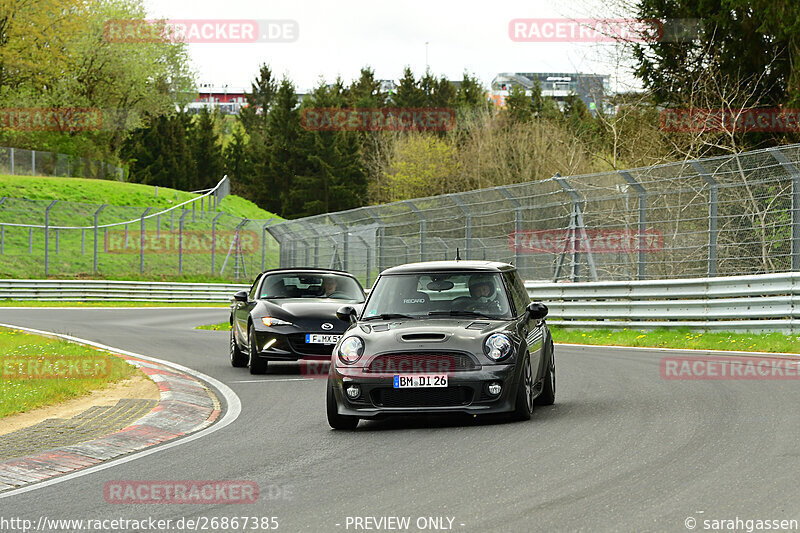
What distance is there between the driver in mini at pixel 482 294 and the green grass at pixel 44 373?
14.6 ft

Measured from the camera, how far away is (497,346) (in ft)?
30.8

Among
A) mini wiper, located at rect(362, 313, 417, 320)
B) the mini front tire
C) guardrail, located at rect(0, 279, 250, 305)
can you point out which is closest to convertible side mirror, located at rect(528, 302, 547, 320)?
mini wiper, located at rect(362, 313, 417, 320)

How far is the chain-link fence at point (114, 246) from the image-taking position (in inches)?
1868

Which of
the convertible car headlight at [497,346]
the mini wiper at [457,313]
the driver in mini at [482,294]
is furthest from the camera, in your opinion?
the driver in mini at [482,294]

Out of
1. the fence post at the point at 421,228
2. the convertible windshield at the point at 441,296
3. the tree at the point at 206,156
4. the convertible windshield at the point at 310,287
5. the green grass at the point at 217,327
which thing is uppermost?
the tree at the point at 206,156

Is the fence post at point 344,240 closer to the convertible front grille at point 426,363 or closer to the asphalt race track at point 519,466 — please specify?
the asphalt race track at point 519,466

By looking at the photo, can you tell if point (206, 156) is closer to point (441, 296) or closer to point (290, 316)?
point (290, 316)

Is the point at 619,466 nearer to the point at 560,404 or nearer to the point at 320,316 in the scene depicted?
the point at 560,404

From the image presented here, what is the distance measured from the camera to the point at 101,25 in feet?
233

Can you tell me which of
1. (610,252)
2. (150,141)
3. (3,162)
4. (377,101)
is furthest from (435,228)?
(377,101)

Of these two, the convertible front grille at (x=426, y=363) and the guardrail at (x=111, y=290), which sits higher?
the convertible front grille at (x=426, y=363)

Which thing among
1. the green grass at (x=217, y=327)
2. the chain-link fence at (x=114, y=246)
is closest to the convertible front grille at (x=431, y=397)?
the green grass at (x=217, y=327)

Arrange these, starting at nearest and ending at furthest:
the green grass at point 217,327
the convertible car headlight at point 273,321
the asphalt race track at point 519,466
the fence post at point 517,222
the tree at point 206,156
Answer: the asphalt race track at point 519,466 < the convertible car headlight at point 273,321 < the fence post at point 517,222 < the green grass at point 217,327 < the tree at point 206,156

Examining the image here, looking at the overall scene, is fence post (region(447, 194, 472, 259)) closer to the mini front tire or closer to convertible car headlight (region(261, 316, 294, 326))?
convertible car headlight (region(261, 316, 294, 326))
